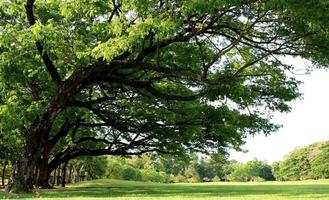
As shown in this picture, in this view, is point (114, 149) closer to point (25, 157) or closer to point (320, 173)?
point (25, 157)

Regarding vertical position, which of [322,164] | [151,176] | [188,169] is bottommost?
[151,176]

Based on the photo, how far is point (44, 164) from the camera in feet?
105

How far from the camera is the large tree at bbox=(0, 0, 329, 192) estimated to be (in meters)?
15.2

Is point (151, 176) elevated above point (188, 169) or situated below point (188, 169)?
below

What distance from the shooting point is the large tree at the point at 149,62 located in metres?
15.2

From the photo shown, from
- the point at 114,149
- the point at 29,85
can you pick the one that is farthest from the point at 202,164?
the point at 29,85

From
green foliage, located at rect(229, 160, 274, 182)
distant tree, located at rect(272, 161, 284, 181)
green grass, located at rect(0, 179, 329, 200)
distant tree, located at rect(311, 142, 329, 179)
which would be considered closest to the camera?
green grass, located at rect(0, 179, 329, 200)

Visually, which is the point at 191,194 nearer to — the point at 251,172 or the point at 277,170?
the point at 277,170

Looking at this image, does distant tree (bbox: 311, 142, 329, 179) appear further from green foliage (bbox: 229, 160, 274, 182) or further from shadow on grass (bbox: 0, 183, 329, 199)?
shadow on grass (bbox: 0, 183, 329, 199)

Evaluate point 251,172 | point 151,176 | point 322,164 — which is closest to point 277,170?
point 251,172

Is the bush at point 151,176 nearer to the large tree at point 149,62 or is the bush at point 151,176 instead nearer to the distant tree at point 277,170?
the distant tree at point 277,170

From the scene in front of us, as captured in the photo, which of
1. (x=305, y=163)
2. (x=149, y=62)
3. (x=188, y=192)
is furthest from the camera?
(x=305, y=163)

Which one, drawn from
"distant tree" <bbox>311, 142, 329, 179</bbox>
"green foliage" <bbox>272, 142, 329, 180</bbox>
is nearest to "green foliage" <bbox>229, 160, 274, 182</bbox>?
"green foliage" <bbox>272, 142, 329, 180</bbox>

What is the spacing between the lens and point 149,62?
2106cm
